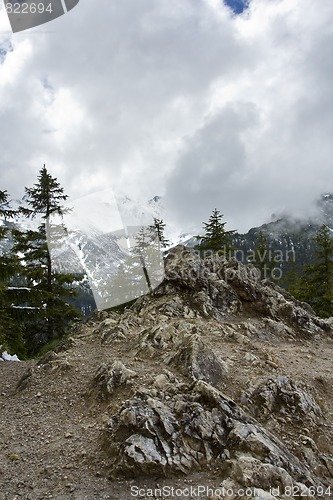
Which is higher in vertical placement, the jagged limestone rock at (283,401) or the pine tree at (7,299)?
the pine tree at (7,299)

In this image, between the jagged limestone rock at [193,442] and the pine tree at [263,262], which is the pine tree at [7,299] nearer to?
the jagged limestone rock at [193,442]

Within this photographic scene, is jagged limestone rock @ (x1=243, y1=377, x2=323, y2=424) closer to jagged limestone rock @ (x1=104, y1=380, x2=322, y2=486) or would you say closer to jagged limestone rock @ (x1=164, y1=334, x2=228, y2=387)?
jagged limestone rock @ (x1=164, y1=334, x2=228, y2=387)

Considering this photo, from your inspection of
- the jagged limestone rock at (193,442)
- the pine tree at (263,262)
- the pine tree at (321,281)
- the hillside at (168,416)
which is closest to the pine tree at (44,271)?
the hillside at (168,416)

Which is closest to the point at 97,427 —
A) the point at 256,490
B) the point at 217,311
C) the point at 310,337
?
the point at 256,490

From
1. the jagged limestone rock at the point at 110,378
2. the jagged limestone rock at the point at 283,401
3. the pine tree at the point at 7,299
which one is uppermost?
the pine tree at the point at 7,299

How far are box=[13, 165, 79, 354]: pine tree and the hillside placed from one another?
7.12m

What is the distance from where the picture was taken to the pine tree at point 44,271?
21.5m

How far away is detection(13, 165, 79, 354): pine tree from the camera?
848 inches

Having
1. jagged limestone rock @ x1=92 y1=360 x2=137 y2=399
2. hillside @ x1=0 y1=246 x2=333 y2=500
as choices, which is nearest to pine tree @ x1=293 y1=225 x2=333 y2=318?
hillside @ x1=0 y1=246 x2=333 y2=500

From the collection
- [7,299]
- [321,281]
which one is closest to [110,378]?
[7,299]

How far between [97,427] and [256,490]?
12.8ft

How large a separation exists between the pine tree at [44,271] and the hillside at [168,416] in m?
7.12

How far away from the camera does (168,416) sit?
24.7 feet

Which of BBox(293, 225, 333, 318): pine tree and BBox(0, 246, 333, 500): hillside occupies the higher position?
BBox(293, 225, 333, 318): pine tree
